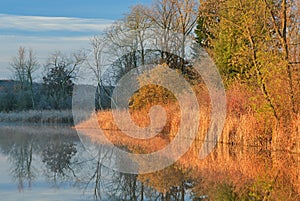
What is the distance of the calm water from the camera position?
26.7 ft

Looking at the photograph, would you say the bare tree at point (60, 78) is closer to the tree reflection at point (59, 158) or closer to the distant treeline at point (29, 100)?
the distant treeline at point (29, 100)

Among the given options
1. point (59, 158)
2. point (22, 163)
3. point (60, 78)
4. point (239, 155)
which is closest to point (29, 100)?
point (60, 78)

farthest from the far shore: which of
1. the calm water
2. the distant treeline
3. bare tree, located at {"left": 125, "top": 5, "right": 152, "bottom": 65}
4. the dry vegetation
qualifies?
the calm water

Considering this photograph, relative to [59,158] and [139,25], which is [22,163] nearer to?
[59,158]

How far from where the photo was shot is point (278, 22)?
16.3 meters

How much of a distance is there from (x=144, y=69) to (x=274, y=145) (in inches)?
517

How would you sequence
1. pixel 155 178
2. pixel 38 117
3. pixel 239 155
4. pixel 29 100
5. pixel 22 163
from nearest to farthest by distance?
pixel 155 178
pixel 22 163
pixel 239 155
pixel 38 117
pixel 29 100

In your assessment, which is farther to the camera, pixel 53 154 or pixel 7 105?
pixel 7 105

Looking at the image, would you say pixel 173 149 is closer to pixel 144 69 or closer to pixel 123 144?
pixel 123 144

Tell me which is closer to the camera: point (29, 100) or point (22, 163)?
point (22, 163)

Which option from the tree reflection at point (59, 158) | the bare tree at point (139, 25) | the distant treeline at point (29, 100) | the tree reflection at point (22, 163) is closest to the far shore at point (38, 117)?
the distant treeline at point (29, 100)

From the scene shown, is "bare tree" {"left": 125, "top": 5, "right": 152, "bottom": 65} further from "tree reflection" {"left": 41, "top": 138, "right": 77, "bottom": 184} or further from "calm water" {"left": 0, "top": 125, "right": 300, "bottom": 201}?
"calm water" {"left": 0, "top": 125, "right": 300, "bottom": 201}

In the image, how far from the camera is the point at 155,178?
990cm

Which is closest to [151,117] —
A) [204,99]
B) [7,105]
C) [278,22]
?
[204,99]
